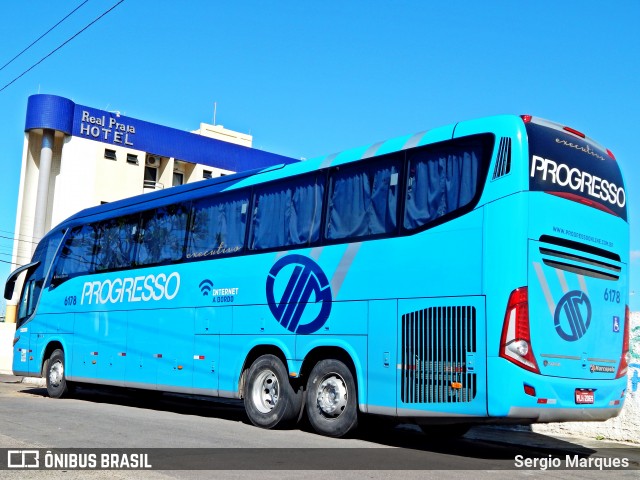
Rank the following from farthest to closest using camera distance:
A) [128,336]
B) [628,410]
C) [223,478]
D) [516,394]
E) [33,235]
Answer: [33,235], [128,336], [628,410], [516,394], [223,478]

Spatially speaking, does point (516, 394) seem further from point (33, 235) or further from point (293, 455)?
point (33, 235)

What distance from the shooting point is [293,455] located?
894 cm

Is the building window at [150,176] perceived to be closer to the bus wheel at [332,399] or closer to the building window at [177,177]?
the building window at [177,177]

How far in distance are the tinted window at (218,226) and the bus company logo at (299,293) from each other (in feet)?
4.03

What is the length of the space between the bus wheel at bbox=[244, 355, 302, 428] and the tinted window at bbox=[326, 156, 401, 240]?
7.46 feet

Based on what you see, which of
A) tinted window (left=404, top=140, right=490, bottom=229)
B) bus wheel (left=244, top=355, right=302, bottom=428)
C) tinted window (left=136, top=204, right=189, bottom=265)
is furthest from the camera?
tinted window (left=136, top=204, right=189, bottom=265)

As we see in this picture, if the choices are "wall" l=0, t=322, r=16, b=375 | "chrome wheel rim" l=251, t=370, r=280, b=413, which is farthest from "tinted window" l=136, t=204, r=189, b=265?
"wall" l=0, t=322, r=16, b=375

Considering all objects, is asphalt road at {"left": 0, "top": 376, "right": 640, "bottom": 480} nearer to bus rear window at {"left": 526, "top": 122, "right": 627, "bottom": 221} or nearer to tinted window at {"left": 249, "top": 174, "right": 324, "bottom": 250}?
tinted window at {"left": 249, "top": 174, "right": 324, "bottom": 250}

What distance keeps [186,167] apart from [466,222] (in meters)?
44.7

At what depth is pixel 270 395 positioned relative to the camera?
12109 mm

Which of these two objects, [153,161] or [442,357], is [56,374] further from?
[153,161]

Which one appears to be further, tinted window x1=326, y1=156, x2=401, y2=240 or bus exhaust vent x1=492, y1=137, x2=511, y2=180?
tinted window x1=326, y1=156, x2=401, y2=240

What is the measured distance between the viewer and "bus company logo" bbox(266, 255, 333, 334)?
11320 mm

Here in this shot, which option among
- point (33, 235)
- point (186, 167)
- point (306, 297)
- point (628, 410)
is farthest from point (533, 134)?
point (186, 167)
